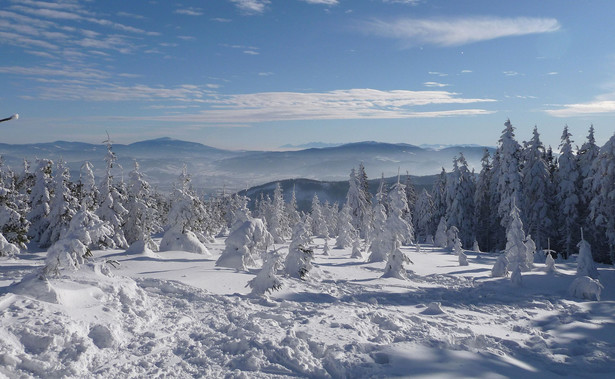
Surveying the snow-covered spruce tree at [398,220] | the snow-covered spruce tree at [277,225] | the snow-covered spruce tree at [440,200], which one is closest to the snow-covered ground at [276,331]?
the snow-covered spruce tree at [398,220]

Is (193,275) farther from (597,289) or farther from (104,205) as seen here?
(597,289)

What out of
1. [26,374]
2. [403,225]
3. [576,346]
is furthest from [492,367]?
[403,225]

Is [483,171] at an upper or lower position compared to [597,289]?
upper

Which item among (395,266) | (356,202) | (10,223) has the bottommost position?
(395,266)

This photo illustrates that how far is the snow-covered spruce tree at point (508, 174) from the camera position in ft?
128

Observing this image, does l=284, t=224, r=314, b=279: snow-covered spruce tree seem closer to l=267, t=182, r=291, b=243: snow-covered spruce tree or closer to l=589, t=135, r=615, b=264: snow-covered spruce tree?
l=589, t=135, r=615, b=264: snow-covered spruce tree

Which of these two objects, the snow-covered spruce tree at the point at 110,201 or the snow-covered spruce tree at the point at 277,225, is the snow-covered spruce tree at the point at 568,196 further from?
the snow-covered spruce tree at the point at 110,201

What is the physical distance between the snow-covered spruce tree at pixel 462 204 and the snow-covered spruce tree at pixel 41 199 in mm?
42021

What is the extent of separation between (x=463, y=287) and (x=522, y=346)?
9685 mm

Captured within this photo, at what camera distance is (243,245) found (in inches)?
878

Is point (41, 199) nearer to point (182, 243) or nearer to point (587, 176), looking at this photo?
point (182, 243)

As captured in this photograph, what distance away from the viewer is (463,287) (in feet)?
71.2

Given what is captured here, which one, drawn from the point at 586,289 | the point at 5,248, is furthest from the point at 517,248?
the point at 5,248

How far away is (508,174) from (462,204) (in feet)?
30.2
